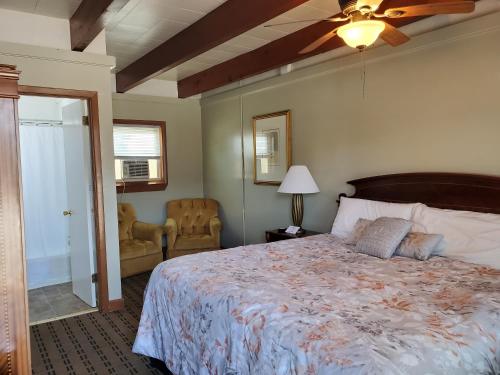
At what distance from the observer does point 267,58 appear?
406 centimetres

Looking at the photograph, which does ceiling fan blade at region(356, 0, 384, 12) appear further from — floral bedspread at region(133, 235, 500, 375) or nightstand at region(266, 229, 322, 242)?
nightstand at region(266, 229, 322, 242)

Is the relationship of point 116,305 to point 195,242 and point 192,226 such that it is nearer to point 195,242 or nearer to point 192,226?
point 195,242

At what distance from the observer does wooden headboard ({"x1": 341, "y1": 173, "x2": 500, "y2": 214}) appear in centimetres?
271

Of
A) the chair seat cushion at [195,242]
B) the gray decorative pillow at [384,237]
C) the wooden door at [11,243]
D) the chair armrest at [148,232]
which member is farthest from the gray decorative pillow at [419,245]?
the chair armrest at [148,232]

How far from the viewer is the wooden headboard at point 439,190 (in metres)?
2.71

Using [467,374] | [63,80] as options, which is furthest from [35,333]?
[467,374]

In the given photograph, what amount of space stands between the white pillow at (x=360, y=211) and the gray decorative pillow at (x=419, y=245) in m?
0.33

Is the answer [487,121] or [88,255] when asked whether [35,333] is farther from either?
[487,121]

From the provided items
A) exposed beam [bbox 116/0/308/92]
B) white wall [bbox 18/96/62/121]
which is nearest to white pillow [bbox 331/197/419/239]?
exposed beam [bbox 116/0/308/92]

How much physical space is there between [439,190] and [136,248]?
3442 millimetres

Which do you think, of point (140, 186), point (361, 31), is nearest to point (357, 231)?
point (361, 31)

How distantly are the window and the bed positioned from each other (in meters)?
3.05

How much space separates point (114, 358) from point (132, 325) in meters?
0.56

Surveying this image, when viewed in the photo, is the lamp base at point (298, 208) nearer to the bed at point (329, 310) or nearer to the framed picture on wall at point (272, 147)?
the framed picture on wall at point (272, 147)
